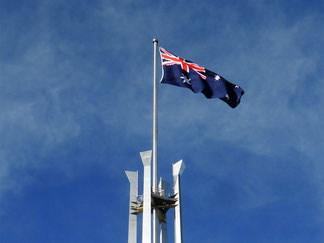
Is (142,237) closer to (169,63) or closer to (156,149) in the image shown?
(156,149)

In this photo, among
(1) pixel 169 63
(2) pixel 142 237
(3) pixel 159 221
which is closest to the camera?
(2) pixel 142 237

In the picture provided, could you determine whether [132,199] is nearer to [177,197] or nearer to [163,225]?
[163,225]

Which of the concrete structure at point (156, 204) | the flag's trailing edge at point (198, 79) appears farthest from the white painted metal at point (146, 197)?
the flag's trailing edge at point (198, 79)

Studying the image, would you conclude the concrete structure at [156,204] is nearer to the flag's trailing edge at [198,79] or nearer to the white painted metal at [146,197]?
the white painted metal at [146,197]

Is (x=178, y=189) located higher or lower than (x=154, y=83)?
lower

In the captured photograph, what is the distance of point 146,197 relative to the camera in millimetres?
51969

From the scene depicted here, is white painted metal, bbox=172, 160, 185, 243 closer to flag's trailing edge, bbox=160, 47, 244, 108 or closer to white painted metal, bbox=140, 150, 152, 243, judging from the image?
white painted metal, bbox=140, 150, 152, 243

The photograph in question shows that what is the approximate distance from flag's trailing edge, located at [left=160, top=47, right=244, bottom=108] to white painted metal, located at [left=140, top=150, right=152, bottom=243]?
25.1 feet

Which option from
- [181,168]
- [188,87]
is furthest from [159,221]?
[188,87]

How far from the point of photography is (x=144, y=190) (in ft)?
172

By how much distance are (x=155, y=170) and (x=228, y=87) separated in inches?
465

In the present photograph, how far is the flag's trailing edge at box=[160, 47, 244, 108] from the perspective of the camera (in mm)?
Result: 57219

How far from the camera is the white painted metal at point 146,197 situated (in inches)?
1993

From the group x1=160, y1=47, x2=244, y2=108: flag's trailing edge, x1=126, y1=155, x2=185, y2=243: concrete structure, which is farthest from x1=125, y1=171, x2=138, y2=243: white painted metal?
x1=160, y1=47, x2=244, y2=108: flag's trailing edge
